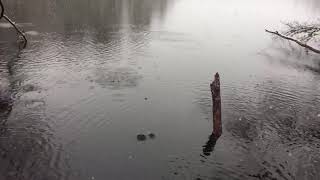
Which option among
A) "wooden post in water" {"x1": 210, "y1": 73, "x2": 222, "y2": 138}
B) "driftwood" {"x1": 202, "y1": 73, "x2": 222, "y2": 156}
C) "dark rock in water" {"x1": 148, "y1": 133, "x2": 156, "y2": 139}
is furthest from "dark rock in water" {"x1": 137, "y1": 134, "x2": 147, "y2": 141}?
"wooden post in water" {"x1": 210, "y1": 73, "x2": 222, "y2": 138}

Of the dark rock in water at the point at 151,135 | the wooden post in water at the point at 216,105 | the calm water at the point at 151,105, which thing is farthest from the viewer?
the dark rock in water at the point at 151,135

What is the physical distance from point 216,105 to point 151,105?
7.89 meters

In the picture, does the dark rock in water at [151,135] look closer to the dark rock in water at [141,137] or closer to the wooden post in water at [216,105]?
the dark rock in water at [141,137]

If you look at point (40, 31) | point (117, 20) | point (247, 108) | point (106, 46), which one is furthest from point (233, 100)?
point (117, 20)

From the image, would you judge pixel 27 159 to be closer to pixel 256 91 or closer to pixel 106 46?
pixel 256 91

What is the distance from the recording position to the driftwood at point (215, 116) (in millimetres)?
25266

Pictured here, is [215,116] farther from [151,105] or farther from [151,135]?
[151,105]

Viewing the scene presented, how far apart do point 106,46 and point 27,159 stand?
31065 mm

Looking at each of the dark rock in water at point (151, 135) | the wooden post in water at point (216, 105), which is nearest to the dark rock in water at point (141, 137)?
the dark rock in water at point (151, 135)

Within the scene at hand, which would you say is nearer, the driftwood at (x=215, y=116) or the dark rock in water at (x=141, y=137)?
the driftwood at (x=215, y=116)

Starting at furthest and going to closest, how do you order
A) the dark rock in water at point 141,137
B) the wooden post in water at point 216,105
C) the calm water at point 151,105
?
1. the dark rock in water at point 141,137
2. the wooden post in water at point 216,105
3. the calm water at point 151,105

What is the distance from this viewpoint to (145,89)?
119 feet

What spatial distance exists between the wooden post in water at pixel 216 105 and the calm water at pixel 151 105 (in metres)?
0.80

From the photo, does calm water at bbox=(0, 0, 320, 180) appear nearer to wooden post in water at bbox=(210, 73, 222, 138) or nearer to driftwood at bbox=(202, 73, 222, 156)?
driftwood at bbox=(202, 73, 222, 156)
